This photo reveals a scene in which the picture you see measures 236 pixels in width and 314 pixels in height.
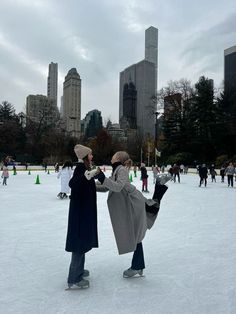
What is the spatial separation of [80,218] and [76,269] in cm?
57

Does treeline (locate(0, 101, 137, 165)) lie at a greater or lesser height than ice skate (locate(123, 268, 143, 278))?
greater

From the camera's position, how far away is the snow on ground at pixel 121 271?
9.68ft

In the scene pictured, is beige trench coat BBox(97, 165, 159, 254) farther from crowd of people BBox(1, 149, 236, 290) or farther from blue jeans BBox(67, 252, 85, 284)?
blue jeans BBox(67, 252, 85, 284)

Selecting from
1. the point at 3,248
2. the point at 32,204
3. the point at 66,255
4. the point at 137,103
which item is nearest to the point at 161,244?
the point at 66,255

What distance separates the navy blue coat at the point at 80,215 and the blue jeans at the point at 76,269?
11 cm

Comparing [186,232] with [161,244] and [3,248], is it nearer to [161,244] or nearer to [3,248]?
[161,244]

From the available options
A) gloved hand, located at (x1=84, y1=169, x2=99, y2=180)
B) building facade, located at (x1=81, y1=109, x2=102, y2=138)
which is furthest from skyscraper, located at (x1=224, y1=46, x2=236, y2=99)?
gloved hand, located at (x1=84, y1=169, x2=99, y2=180)

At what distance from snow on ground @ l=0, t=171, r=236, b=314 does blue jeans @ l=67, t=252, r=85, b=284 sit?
127mm

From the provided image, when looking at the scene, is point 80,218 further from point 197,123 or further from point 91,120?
point 91,120

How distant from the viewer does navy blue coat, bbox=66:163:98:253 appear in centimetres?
322

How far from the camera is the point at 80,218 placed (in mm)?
3229

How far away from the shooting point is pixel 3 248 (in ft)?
15.9

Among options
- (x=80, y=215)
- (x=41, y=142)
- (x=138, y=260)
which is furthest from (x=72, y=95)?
(x=80, y=215)

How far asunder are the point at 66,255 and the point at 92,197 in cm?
165
